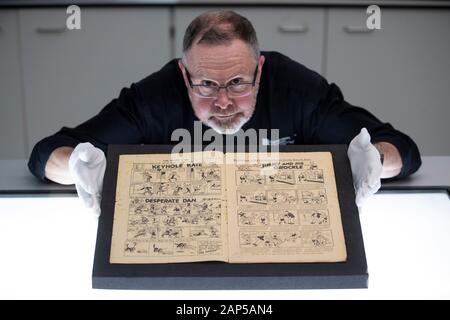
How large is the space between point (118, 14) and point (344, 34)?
0.72 meters

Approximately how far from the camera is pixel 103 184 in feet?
3.23

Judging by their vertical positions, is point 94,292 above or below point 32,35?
below

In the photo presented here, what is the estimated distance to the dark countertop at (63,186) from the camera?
4.02ft

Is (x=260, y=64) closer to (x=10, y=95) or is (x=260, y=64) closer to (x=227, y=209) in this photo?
(x=227, y=209)

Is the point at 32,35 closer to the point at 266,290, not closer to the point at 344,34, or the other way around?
the point at 344,34

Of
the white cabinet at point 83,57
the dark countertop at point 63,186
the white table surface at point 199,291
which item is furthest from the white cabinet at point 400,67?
the white table surface at point 199,291

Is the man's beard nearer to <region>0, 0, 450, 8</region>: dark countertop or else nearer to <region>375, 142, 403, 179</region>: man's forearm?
<region>375, 142, 403, 179</region>: man's forearm

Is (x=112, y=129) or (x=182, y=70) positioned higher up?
(x=182, y=70)

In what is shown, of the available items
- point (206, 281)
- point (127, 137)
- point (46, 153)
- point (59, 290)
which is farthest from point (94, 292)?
point (127, 137)

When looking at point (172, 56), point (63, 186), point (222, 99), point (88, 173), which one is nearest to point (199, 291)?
point (88, 173)

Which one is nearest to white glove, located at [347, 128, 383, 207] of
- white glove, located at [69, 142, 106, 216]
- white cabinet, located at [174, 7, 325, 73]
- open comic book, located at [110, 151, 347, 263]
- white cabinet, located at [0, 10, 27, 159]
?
open comic book, located at [110, 151, 347, 263]

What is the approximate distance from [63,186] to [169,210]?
33 centimetres

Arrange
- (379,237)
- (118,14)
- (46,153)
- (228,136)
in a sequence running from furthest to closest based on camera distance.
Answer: (118,14) < (228,136) < (46,153) < (379,237)

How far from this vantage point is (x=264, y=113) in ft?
5.22
